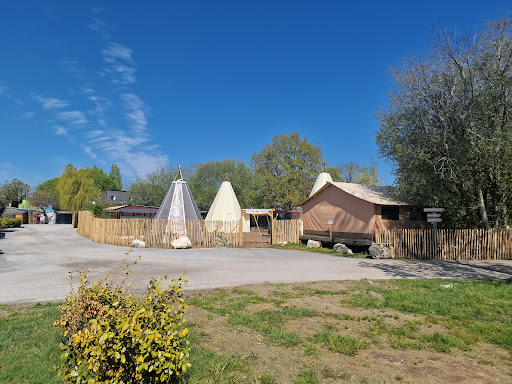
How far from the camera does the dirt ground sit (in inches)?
156

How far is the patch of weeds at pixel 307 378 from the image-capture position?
12.3 ft

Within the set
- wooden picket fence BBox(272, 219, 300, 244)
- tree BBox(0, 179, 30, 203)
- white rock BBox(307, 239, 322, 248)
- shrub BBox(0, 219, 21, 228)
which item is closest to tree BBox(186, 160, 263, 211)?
shrub BBox(0, 219, 21, 228)

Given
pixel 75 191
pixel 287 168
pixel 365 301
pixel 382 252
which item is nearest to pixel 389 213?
pixel 382 252

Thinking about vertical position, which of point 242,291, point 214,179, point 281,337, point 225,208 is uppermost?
point 214,179

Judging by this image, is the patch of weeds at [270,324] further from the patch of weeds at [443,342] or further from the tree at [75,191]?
the tree at [75,191]

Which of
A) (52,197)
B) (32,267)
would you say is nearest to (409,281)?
(32,267)

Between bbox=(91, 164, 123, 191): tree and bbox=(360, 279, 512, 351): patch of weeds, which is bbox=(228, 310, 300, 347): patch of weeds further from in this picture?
bbox=(91, 164, 123, 191): tree

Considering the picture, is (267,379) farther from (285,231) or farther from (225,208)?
(225,208)

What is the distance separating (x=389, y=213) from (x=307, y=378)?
17.0m

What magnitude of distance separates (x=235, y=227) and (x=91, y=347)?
64.7 ft

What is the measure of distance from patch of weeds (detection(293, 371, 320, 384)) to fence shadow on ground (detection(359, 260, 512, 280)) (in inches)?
313

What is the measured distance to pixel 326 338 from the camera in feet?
16.8

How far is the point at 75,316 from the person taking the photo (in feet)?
12.4

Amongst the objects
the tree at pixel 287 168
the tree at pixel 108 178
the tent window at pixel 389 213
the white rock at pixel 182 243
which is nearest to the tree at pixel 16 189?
the tree at pixel 108 178
